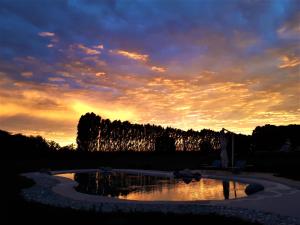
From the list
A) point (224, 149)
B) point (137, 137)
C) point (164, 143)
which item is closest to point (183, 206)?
point (224, 149)

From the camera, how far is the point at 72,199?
36.7 feet

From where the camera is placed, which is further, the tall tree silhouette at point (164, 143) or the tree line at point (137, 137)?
the tall tree silhouette at point (164, 143)

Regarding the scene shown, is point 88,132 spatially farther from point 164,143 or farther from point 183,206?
point 183,206

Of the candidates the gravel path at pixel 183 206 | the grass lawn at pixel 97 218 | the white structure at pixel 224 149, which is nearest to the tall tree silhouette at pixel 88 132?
the white structure at pixel 224 149

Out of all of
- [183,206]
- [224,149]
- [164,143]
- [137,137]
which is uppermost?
[137,137]

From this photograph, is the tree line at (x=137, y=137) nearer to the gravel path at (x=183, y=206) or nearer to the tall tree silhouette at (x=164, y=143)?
the tall tree silhouette at (x=164, y=143)

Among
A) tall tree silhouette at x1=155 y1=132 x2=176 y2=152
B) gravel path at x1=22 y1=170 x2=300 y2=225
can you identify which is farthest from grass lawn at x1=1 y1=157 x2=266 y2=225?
tall tree silhouette at x1=155 y1=132 x2=176 y2=152

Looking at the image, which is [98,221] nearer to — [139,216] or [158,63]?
[139,216]

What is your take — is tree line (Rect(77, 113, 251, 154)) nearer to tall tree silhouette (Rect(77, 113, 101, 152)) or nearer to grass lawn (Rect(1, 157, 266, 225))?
tall tree silhouette (Rect(77, 113, 101, 152))

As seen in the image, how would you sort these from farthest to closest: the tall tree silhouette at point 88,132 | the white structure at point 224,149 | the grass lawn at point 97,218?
1. the tall tree silhouette at point 88,132
2. the white structure at point 224,149
3. the grass lawn at point 97,218

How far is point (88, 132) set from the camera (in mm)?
46656

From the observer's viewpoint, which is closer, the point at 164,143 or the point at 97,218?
the point at 97,218

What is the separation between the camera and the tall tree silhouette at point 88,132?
46188mm

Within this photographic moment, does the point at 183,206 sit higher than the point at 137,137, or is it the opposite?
the point at 137,137
